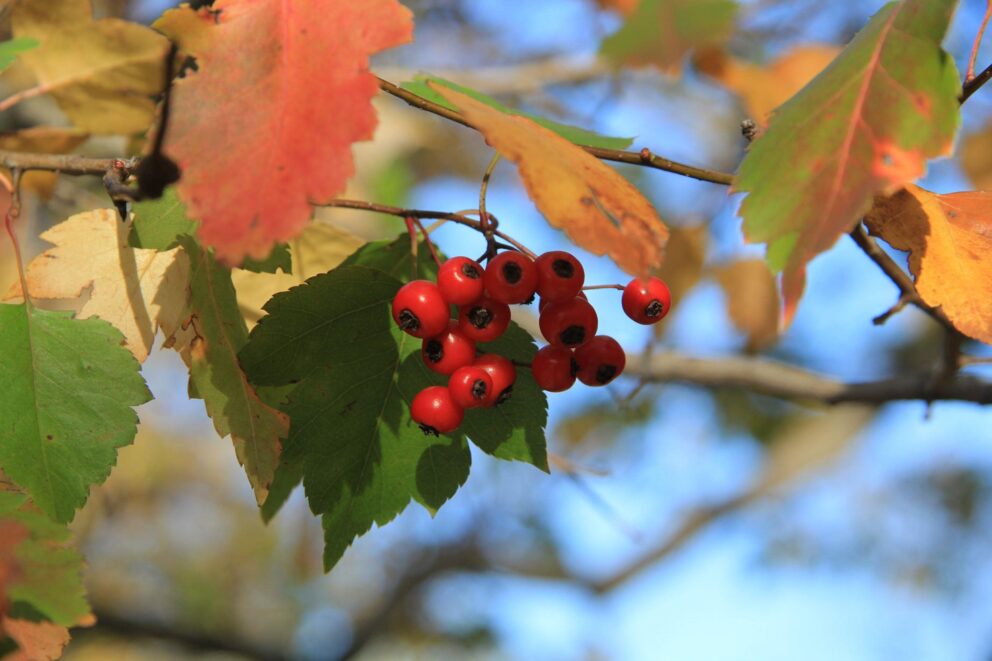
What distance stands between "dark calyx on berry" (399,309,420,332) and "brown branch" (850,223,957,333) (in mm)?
612

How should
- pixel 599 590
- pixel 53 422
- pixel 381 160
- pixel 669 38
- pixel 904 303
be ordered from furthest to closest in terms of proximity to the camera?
pixel 381 160, pixel 599 590, pixel 669 38, pixel 904 303, pixel 53 422

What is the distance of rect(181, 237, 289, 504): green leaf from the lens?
3.19ft

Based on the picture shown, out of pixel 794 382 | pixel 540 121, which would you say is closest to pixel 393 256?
pixel 540 121

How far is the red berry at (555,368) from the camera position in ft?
3.32

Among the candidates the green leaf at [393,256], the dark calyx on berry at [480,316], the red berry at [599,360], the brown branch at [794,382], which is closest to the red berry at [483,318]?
the dark calyx on berry at [480,316]

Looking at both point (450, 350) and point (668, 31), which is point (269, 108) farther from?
point (668, 31)

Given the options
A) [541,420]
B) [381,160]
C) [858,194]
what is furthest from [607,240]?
[381,160]

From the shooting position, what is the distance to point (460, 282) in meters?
0.93

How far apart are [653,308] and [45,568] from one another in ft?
2.32

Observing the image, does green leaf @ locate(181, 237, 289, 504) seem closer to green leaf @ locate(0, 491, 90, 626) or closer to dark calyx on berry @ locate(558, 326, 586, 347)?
green leaf @ locate(0, 491, 90, 626)

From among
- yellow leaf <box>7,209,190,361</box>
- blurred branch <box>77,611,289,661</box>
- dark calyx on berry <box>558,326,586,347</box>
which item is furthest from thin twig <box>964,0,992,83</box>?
blurred branch <box>77,611,289,661</box>

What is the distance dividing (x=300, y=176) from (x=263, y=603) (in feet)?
18.7

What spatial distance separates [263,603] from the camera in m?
5.82

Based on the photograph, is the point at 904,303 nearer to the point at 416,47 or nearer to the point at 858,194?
the point at 858,194
